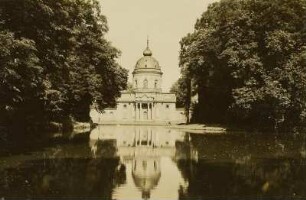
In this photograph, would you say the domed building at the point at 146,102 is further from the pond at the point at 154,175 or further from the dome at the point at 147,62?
the pond at the point at 154,175

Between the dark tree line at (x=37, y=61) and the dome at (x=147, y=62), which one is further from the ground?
the dome at (x=147, y=62)

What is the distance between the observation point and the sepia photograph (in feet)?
43.3

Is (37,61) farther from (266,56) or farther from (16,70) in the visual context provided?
(266,56)

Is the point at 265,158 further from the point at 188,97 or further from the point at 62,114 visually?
the point at 188,97

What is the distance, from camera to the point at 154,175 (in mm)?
15023

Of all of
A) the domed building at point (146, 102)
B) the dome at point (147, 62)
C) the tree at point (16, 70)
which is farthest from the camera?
the dome at point (147, 62)

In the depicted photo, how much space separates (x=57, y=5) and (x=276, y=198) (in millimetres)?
17421

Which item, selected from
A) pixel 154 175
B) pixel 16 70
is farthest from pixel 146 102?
pixel 154 175

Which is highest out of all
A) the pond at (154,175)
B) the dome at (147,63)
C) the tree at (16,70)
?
the dome at (147,63)

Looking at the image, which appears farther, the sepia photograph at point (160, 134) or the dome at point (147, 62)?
the dome at point (147, 62)

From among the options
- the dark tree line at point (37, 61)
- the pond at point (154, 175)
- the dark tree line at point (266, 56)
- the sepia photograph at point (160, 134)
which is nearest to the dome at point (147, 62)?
the sepia photograph at point (160, 134)

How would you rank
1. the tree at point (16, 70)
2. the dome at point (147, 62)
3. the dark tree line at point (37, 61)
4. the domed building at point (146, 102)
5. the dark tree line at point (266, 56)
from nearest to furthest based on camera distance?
the tree at point (16, 70), the dark tree line at point (37, 61), the dark tree line at point (266, 56), the domed building at point (146, 102), the dome at point (147, 62)

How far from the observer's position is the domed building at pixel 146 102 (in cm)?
10606

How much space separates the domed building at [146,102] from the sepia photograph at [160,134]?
33042 mm
